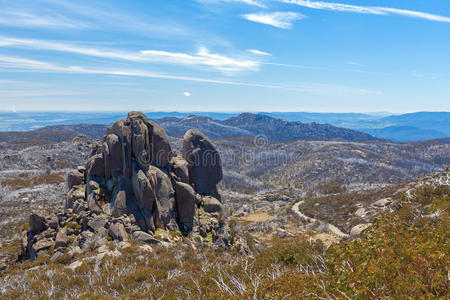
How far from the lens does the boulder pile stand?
22.2 metres

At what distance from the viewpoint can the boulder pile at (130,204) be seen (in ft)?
72.9

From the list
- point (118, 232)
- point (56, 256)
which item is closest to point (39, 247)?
point (56, 256)

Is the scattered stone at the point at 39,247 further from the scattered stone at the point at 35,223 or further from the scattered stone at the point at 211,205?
the scattered stone at the point at 211,205

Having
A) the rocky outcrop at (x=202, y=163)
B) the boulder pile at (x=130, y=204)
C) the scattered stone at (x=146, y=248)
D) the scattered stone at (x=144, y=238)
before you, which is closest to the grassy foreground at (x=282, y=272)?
the scattered stone at (x=146, y=248)

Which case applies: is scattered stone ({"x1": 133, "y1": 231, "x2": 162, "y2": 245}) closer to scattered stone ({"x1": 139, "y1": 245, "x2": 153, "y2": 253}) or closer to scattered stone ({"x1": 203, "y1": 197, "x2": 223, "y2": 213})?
scattered stone ({"x1": 139, "y1": 245, "x2": 153, "y2": 253})

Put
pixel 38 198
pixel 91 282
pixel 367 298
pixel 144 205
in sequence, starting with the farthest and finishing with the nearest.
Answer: pixel 38 198, pixel 144 205, pixel 91 282, pixel 367 298

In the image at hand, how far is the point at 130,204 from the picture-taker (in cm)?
2517

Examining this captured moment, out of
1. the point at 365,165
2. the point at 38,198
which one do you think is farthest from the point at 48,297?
the point at 365,165

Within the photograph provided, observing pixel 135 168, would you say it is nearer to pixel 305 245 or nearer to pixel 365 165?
pixel 305 245

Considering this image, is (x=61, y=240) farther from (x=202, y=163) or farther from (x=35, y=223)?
(x=202, y=163)

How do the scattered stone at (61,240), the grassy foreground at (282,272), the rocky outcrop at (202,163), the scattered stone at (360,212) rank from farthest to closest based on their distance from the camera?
the scattered stone at (360,212) < the rocky outcrop at (202,163) < the scattered stone at (61,240) < the grassy foreground at (282,272)

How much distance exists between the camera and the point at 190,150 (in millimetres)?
34656

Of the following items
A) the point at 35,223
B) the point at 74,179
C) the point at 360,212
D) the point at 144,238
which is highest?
the point at 74,179

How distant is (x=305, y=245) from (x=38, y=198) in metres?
91.8
